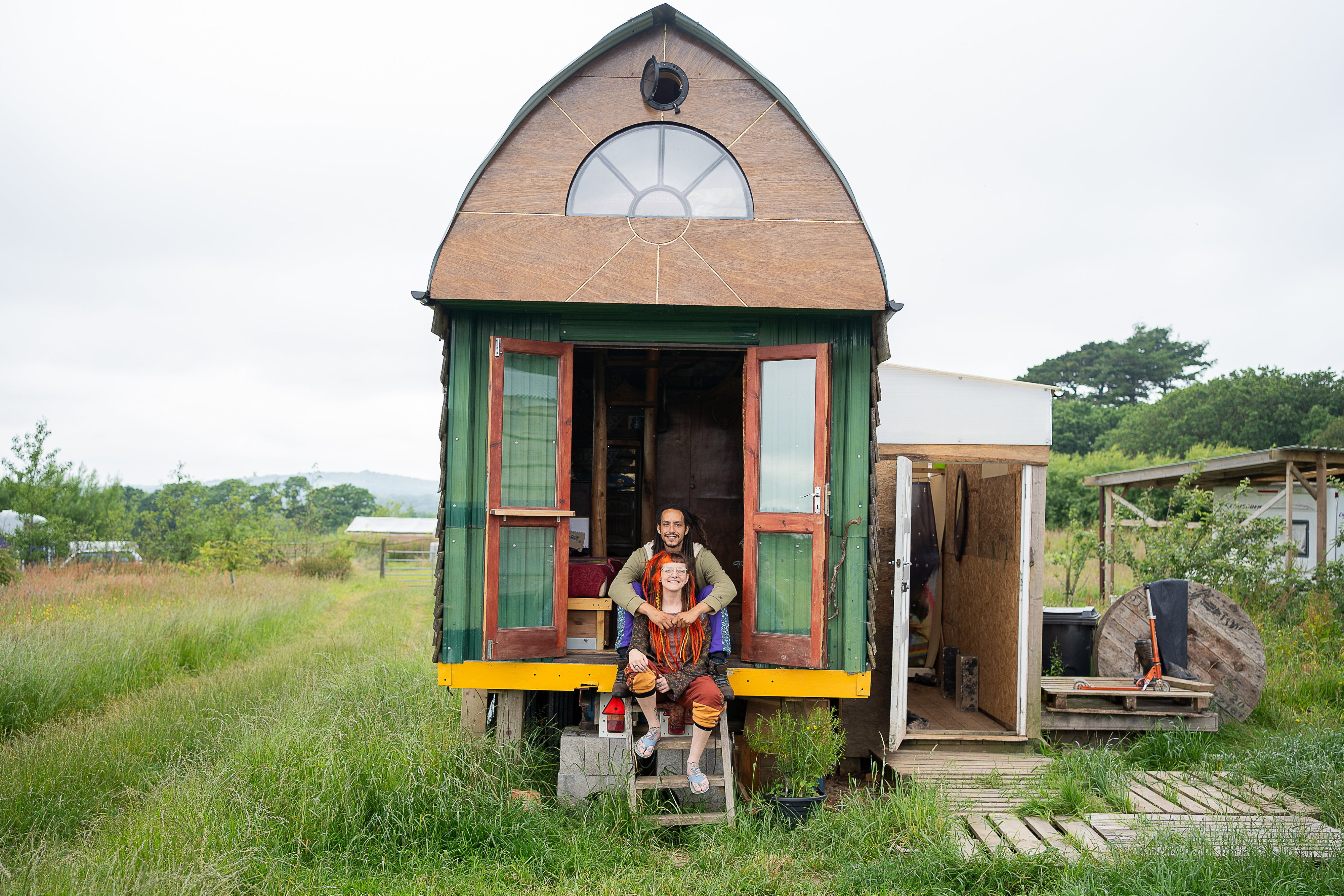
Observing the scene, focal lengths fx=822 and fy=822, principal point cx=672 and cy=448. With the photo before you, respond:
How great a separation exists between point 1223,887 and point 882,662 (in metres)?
2.82

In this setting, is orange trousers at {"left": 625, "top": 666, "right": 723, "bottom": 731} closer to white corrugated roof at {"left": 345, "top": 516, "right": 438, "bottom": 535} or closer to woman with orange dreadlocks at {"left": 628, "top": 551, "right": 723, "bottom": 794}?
woman with orange dreadlocks at {"left": 628, "top": 551, "right": 723, "bottom": 794}

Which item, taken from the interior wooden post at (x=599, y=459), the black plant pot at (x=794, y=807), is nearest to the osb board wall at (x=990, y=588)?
the black plant pot at (x=794, y=807)

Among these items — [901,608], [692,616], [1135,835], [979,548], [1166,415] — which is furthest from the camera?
[1166,415]

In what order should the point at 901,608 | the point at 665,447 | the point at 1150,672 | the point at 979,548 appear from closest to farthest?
1. the point at 901,608
2. the point at 1150,672
3. the point at 979,548
4. the point at 665,447

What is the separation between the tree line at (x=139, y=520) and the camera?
55.7ft

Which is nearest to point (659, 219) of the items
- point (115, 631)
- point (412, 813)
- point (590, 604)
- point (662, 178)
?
point (662, 178)

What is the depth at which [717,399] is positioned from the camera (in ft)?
28.0

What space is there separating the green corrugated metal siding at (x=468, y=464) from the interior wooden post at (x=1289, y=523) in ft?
29.7

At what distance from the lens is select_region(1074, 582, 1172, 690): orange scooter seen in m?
6.21

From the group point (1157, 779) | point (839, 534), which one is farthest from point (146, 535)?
point (1157, 779)

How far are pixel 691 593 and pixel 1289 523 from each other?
8932 mm

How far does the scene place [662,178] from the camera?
16.2ft

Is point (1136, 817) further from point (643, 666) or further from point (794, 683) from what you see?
point (643, 666)

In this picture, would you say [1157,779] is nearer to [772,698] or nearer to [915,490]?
[772,698]
